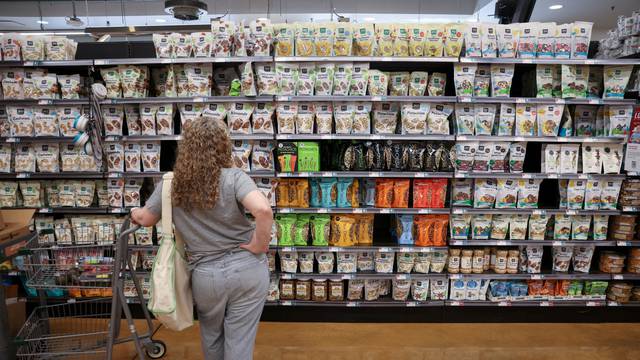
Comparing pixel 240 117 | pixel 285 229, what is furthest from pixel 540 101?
pixel 240 117

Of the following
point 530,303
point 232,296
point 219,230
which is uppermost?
point 219,230

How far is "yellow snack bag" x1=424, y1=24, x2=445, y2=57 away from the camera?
3383 mm

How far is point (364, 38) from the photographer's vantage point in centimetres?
340

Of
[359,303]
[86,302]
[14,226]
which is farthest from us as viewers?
[359,303]

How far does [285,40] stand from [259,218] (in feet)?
6.70

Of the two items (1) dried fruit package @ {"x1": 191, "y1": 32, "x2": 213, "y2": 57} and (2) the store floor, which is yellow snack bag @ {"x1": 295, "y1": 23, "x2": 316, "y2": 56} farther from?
(2) the store floor

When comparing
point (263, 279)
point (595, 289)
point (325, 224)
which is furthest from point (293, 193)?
point (595, 289)

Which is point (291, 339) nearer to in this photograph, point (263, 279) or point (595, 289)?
point (263, 279)

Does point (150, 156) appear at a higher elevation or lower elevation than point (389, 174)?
higher

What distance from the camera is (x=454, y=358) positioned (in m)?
3.16

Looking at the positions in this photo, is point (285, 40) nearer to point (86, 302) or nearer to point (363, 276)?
point (363, 276)

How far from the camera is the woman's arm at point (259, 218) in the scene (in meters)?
1.84

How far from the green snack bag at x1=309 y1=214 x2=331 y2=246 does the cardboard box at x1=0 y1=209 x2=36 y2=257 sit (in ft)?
7.57

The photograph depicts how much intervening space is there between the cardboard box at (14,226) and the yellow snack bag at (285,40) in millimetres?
2426
